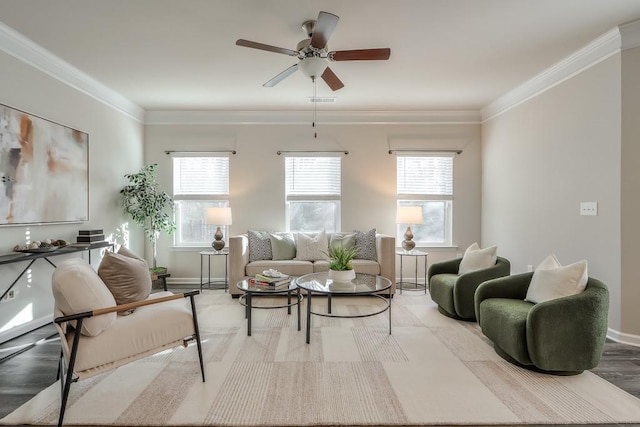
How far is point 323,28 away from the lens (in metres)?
2.51

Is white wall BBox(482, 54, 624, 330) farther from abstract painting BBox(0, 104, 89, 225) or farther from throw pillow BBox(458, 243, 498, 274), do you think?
abstract painting BBox(0, 104, 89, 225)

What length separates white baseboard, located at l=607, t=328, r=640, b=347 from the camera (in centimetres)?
309

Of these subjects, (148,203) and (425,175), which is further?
(425,175)

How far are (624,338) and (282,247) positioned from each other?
150 inches

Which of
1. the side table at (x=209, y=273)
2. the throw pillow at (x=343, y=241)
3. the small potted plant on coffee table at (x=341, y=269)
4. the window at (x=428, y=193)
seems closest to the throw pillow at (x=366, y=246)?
the throw pillow at (x=343, y=241)

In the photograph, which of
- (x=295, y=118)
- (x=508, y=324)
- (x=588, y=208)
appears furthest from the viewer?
(x=295, y=118)

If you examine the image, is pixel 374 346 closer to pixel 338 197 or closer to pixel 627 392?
pixel 627 392

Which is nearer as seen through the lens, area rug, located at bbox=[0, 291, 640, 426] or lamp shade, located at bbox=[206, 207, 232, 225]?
area rug, located at bbox=[0, 291, 640, 426]

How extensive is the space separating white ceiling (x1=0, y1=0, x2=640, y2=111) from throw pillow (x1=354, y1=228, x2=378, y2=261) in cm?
199

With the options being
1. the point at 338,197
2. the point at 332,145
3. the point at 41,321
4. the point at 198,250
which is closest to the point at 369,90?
the point at 332,145

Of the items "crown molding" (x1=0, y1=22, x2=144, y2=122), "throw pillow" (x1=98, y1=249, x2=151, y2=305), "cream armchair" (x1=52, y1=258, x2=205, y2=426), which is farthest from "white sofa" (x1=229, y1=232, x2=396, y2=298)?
"crown molding" (x1=0, y1=22, x2=144, y2=122)

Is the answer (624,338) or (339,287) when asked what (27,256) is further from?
(624,338)

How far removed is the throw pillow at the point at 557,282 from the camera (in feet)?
8.58

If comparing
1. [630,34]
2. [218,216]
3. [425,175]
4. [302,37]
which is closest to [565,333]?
[630,34]
